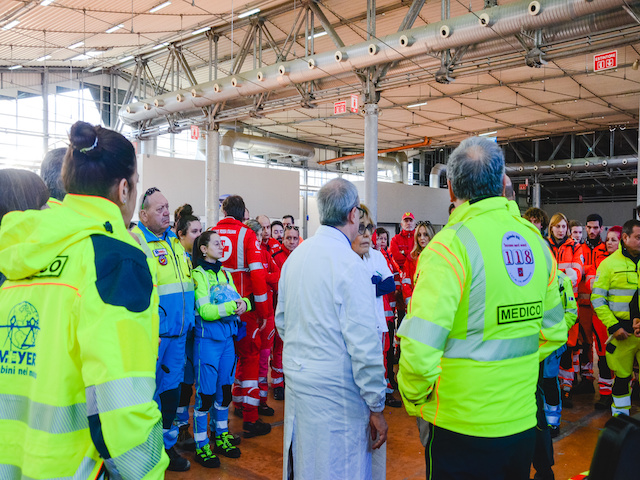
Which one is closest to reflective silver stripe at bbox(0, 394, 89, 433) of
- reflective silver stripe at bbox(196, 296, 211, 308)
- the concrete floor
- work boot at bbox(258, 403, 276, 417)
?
reflective silver stripe at bbox(196, 296, 211, 308)

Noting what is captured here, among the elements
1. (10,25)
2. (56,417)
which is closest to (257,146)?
(10,25)

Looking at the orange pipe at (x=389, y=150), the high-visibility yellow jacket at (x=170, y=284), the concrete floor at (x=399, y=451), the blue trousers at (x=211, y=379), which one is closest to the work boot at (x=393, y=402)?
the concrete floor at (x=399, y=451)

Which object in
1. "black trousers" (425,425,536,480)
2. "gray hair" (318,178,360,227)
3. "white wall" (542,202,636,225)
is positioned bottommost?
"black trousers" (425,425,536,480)

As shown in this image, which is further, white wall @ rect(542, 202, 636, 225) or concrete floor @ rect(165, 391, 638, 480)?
white wall @ rect(542, 202, 636, 225)

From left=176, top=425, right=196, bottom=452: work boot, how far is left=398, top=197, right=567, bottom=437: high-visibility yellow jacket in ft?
9.03

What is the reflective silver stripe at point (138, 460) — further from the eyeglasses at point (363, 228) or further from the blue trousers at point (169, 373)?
the eyeglasses at point (363, 228)

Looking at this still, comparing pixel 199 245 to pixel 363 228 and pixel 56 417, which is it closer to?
pixel 363 228

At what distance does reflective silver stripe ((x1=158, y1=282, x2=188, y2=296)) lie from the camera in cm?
334

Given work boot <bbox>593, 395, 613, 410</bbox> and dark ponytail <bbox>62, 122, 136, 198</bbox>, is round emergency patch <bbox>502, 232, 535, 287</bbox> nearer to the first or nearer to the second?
dark ponytail <bbox>62, 122, 136, 198</bbox>

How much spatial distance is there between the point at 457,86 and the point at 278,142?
7751 millimetres

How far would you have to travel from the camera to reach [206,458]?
3.62 metres

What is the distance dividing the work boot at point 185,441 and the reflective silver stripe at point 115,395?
310cm

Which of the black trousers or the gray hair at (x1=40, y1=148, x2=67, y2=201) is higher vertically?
the gray hair at (x1=40, y1=148, x2=67, y2=201)

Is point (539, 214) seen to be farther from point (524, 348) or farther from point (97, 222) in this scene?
point (97, 222)
